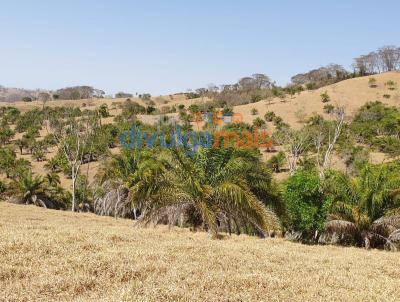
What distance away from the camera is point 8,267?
22.5 feet

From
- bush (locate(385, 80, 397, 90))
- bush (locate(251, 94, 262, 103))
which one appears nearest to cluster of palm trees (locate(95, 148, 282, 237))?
bush (locate(385, 80, 397, 90))

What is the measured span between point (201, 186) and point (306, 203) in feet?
17.3

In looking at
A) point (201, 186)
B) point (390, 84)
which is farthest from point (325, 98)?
point (201, 186)

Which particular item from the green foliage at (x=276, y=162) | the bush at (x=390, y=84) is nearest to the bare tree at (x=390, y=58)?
the bush at (x=390, y=84)

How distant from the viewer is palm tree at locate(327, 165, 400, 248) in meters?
16.8

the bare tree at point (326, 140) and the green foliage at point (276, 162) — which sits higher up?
the bare tree at point (326, 140)

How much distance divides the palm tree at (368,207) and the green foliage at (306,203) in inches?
26.0

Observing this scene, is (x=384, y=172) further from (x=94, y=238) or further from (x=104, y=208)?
(x=104, y=208)

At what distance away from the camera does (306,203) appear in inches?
673

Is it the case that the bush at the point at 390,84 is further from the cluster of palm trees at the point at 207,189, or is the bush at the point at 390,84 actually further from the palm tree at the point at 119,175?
the cluster of palm trees at the point at 207,189

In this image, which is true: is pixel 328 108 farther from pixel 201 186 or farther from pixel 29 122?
pixel 201 186

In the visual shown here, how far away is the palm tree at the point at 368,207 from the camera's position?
16750 mm

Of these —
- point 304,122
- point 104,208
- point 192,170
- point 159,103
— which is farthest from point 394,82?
point 192,170

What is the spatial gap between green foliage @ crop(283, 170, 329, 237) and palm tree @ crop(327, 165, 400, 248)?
2.16ft
